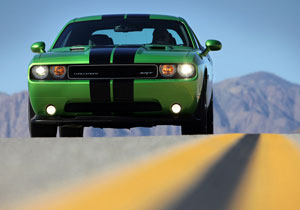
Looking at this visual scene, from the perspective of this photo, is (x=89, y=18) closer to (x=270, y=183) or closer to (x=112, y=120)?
(x=112, y=120)

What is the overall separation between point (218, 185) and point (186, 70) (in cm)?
411

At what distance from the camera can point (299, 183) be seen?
326 cm

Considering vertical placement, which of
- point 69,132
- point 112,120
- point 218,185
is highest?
point 218,185

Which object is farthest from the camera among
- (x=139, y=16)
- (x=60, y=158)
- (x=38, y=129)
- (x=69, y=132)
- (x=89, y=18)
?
(x=69, y=132)

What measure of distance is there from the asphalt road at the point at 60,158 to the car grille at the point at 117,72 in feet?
3.27

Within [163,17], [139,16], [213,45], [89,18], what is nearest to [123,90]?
[213,45]

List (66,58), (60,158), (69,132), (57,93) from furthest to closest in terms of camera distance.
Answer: (69,132) < (66,58) < (57,93) < (60,158)

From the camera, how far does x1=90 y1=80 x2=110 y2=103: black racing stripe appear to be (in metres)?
6.93

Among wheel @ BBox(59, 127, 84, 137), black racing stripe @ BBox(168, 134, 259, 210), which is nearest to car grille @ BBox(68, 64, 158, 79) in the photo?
black racing stripe @ BBox(168, 134, 259, 210)

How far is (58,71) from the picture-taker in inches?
284

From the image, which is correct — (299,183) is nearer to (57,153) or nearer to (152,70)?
(57,153)

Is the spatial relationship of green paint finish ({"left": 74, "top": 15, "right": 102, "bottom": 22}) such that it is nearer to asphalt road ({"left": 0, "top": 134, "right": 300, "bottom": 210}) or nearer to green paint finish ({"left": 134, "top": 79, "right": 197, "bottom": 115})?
green paint finish ({"left": 134, "top": 79, "right": 197, "bottom": 115})

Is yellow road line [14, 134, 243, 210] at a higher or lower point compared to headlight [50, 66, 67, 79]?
higher

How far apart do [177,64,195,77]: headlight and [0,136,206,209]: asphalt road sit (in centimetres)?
95
